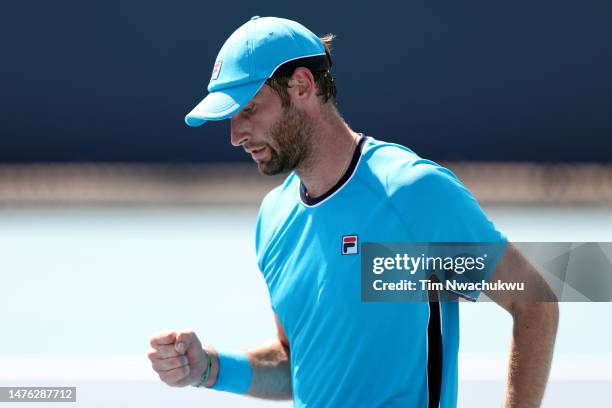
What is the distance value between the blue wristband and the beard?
1.72 feet

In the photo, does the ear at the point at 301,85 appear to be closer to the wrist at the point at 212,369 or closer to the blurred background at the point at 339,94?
the wrist at the point at 212,369

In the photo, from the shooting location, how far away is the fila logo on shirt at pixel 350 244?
7.68 ft

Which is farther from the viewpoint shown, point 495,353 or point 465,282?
Answer: point 495,353

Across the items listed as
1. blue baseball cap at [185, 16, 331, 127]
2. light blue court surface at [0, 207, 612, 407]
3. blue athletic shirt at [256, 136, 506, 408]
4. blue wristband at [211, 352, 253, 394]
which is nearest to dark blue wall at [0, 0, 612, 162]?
light blue court surface at [0, 207, 612, 407]

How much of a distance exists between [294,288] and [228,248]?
7.23m

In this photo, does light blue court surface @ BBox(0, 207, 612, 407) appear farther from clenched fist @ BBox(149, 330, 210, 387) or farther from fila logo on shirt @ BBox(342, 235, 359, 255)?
fila logo on shirt @ BBox(342, 235, 359, 255)

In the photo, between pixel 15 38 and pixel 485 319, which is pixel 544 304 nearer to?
pixel 485 319

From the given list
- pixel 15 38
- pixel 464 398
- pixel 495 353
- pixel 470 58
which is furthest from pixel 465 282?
pixel 15 38

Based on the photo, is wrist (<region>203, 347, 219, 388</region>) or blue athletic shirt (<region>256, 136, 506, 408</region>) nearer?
blue athletic shirt (<region>256, 136, 506, 408</region>)

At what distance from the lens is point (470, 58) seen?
14.1 meters

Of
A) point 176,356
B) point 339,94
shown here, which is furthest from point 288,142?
point 339,94

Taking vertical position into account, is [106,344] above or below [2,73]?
below

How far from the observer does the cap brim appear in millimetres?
2387

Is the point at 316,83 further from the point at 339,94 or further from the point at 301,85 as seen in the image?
the point at 339,94
